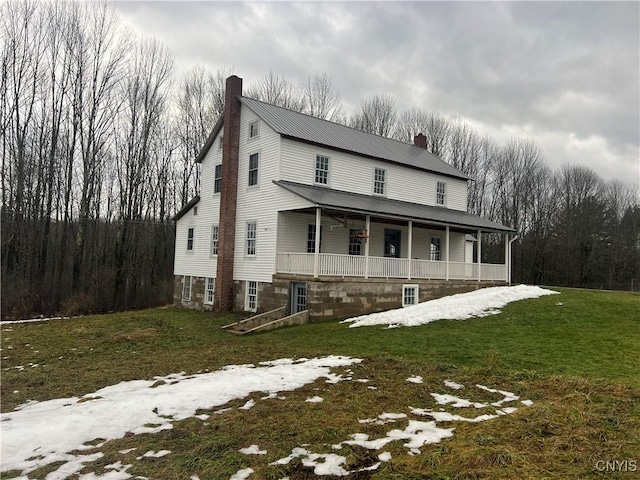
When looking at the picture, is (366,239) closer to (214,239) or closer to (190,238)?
(214,239)

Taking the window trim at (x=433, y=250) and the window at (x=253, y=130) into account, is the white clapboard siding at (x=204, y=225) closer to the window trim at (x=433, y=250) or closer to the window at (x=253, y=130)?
the window at (x=253, y=130)

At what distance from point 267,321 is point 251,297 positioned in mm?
3144

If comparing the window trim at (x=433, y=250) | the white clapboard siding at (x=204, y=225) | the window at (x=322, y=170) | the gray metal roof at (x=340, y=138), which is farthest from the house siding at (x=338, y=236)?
the white clapboard siding at (x=204, y=225)

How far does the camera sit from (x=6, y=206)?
27812 mm

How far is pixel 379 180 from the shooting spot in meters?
21.9

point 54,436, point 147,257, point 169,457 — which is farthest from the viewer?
point 147,257

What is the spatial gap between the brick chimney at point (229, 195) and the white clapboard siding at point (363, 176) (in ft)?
10.9

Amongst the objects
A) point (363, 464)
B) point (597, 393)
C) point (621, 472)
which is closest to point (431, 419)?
point (363, 464)

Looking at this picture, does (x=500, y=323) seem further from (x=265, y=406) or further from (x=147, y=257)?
(x=147, y=257)

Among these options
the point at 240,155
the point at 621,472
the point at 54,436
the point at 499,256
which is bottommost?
the point at 54,436

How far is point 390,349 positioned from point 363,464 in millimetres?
6159

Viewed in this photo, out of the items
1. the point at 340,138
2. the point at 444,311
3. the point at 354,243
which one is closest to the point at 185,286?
→ the point at 354,243

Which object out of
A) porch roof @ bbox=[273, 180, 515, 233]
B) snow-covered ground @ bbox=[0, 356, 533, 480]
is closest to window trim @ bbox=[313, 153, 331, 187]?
porch roof @ bbox=[273, 180, 515, 233]

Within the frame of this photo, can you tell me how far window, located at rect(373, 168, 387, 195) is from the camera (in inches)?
856
